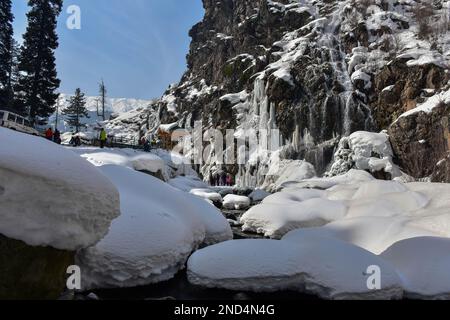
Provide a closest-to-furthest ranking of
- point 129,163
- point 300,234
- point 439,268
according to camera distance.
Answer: point 439,268, point 300,234, point 129,163

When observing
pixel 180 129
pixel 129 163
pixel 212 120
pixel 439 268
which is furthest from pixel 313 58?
pixel 439 268

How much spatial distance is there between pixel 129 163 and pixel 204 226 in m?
8.12

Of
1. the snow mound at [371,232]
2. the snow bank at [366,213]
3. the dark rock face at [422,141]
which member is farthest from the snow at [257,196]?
the snow mound at [371,232]

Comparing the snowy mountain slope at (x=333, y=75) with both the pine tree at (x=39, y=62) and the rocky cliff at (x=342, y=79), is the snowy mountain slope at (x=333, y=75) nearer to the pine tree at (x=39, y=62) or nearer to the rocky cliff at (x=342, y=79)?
the rocky cliff at (x=342, y=79)

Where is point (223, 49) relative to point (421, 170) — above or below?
above

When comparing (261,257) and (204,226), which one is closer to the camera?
(261,257)

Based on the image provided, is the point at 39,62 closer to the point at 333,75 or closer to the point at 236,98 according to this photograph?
the point at 236,98

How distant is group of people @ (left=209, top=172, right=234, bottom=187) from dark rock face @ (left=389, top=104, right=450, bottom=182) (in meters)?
16.3

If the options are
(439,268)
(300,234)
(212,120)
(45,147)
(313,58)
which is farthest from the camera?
(212,120)

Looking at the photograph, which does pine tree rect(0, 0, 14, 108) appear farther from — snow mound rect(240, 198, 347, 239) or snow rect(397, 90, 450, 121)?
snow rect(397, 90, 450, 121)

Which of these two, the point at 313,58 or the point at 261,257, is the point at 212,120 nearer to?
the point at 313,58

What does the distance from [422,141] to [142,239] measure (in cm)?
2593
